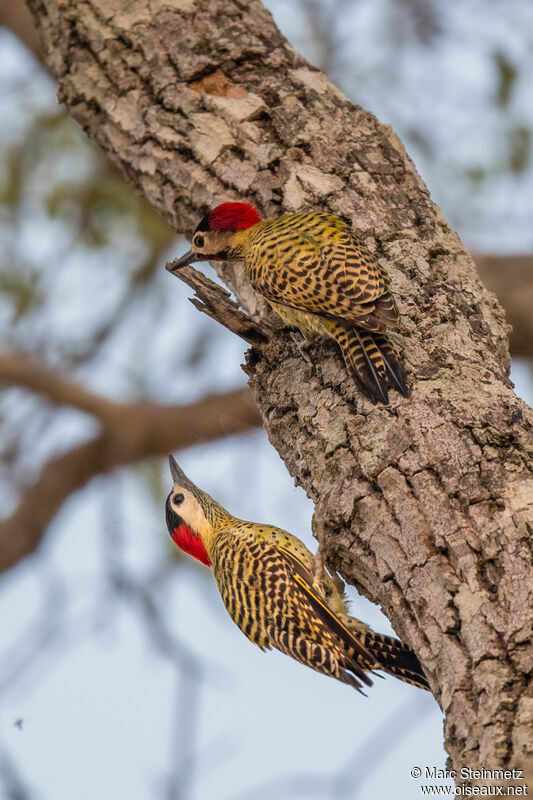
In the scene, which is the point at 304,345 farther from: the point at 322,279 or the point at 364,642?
the point at 364,642

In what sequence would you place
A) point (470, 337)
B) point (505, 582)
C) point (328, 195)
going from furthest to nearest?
point (328, 195) → point (470, 337) → point (505, 582)

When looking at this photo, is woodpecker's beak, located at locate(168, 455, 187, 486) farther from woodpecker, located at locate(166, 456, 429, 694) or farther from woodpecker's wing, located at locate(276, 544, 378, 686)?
woodpecker's wing, located at locate(276, 544, 378, 686)

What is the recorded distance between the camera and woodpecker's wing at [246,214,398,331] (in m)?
3.45

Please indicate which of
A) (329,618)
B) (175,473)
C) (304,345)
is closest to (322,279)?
(304,345)

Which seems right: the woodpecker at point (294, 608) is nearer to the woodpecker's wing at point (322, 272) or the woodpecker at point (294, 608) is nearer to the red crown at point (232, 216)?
the woodpecker's wing at point (322, 272)

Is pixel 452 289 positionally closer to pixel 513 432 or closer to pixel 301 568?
pixel 513 432

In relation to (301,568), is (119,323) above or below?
above

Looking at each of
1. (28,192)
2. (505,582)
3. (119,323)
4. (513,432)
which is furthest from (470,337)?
(28,192)

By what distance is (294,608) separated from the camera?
399 centimetres

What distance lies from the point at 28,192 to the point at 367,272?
5.11 meters

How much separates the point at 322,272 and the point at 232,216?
27.5 inches

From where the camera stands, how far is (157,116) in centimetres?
457

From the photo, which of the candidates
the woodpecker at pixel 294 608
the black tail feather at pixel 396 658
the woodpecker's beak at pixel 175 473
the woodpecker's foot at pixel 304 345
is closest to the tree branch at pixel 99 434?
the woodpecker's beak at pixel 175 473

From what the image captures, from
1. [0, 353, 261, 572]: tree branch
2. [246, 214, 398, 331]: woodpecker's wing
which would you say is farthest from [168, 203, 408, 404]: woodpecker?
[0, 353, 261, 572]: tree branch
